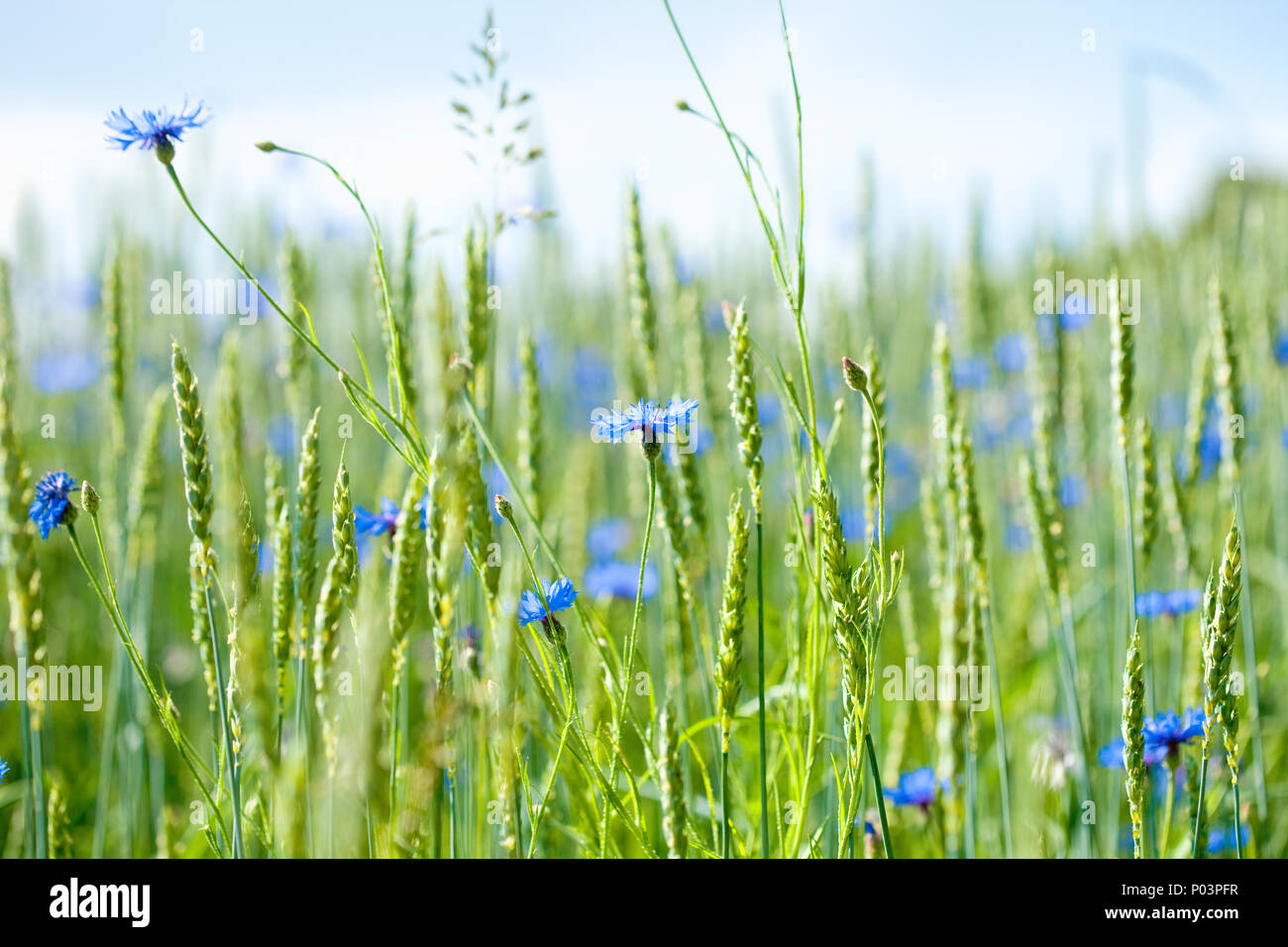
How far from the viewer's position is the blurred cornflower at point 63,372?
3.44 metres

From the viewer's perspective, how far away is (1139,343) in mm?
2867

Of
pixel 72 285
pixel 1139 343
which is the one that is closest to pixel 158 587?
pixel 72 285

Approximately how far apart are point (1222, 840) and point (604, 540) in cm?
157

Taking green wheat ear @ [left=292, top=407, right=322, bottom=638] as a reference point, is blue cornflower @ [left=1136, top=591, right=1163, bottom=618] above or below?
below

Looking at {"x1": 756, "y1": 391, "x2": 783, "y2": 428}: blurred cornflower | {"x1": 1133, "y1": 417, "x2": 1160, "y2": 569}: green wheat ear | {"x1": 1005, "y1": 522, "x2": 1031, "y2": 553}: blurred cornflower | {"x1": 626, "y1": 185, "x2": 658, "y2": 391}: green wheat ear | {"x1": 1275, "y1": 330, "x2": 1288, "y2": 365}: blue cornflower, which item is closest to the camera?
{"x1": 1133, "y1": 417, "x2": 1160, "y2": 569}: green wheat ear

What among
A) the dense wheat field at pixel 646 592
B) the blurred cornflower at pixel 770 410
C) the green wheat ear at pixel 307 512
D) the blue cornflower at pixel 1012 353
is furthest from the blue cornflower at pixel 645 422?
the blue cornflower at pixel 1012 353

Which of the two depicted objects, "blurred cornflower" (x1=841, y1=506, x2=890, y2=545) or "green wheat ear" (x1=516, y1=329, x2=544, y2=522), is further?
"blurred cornflower" (x1=841, y1=506, x2=890, y2=545)

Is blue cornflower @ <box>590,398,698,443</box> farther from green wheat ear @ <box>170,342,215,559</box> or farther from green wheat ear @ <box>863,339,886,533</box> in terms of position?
green wheat ear @ <box>170,342,215,559</box>

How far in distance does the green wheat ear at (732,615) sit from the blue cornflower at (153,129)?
2.21 ft

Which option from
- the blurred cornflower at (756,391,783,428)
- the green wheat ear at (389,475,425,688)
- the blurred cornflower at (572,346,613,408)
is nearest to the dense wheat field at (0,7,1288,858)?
the green wheat ear at (389,475,425,688)

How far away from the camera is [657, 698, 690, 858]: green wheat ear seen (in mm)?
759

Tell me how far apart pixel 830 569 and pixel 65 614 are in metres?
2.53

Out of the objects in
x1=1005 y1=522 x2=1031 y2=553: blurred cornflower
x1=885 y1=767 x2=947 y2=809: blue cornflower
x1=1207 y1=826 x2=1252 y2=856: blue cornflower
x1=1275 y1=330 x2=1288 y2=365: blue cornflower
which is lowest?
x1=1207 y1=826 x2=1252 y2=856: blue cornflower
